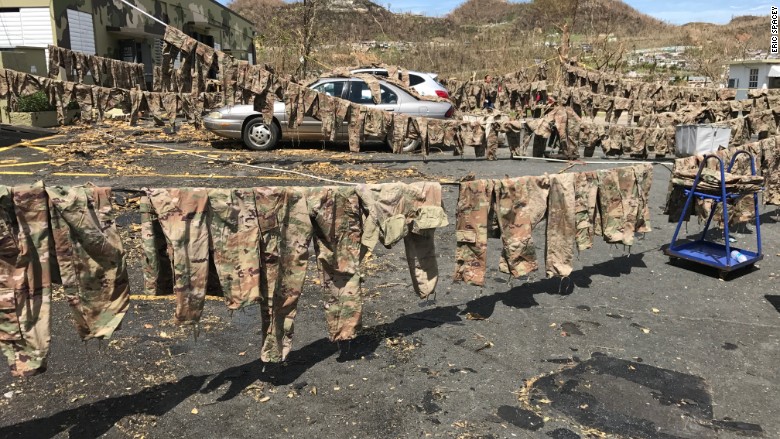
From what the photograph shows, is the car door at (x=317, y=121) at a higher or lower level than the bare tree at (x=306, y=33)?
lower

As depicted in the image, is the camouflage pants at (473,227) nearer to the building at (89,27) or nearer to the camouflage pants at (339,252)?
the camouflage pants at (339,252)

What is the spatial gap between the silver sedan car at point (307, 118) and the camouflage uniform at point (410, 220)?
833cm

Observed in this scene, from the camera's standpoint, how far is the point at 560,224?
5.07m

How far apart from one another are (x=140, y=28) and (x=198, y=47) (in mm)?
17596

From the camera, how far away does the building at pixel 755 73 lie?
26688 mm

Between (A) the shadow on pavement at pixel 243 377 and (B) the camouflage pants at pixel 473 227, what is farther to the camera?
(B) the camouflage pants at pixel 473 227

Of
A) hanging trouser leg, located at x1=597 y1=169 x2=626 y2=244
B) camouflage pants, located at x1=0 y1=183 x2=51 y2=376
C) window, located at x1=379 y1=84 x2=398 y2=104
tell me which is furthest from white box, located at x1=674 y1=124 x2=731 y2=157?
camouflage pants, located at x1=0 y1=183 x2=51 y2=376

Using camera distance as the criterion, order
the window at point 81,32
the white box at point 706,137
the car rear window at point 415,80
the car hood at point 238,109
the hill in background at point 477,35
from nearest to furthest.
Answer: the white box at point 706,137, the car hood at point 238,109, the car rear window at point 415,80, the window at point 81,32, the hill in background at point 477,35

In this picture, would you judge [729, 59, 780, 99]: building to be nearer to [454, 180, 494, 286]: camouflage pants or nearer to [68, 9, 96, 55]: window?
[454, 180, 494, 286]: camouflage pants

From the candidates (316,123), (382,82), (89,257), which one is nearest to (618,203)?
(89,257)

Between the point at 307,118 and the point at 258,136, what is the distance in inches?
47.5

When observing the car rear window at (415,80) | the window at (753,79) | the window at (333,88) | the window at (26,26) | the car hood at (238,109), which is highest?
the window at (26,26)

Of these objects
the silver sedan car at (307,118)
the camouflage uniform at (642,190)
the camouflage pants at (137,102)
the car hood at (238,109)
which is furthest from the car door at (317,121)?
the camouflage uniform at (642,190)

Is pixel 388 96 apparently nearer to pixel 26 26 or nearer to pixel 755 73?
pixel 26 26
